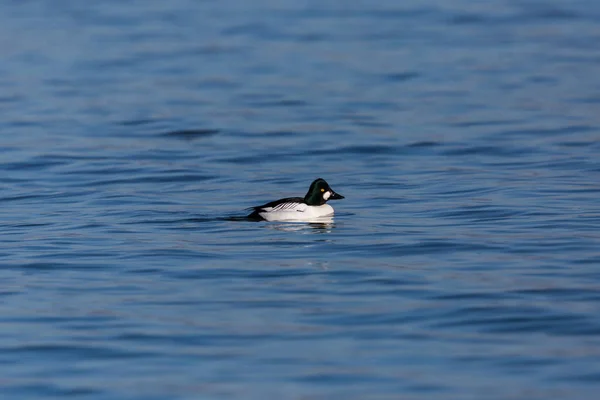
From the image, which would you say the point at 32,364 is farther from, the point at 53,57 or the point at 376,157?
the point at 53,57

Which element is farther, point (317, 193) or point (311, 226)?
point (317, 193)

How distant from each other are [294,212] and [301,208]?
117 millimetres

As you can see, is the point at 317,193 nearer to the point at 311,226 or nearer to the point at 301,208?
the point at 301,208

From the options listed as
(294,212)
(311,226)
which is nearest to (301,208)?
(294,212)

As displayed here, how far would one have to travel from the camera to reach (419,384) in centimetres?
963

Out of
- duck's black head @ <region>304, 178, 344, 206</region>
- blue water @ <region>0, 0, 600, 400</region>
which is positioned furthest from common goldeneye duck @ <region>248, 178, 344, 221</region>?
blue water @ <region>0, 0, 600, 400</region>

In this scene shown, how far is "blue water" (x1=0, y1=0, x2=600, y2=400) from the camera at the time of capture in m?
10.3

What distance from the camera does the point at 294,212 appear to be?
55.0 feet

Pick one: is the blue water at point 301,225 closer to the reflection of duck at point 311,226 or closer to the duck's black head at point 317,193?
the reflection of duck at point 311,226

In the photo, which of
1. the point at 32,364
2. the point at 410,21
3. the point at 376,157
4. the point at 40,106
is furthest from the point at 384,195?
the point at 410,21

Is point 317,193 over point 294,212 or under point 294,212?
over

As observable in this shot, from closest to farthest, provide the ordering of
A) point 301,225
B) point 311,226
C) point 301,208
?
point 311,226 < point 301,225 < point 301,208

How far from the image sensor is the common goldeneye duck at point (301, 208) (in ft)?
54.4

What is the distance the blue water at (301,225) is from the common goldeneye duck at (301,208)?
347 mm
